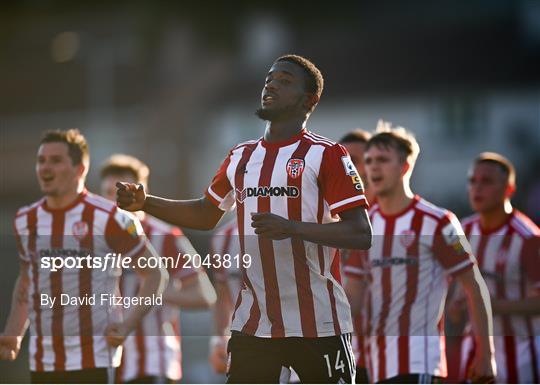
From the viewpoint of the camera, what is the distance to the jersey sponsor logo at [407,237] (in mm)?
6707

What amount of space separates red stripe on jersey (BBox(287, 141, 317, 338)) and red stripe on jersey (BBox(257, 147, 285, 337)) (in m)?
0.10

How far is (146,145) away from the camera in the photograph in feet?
104

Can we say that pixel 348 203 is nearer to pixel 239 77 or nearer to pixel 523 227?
pixel 523 227

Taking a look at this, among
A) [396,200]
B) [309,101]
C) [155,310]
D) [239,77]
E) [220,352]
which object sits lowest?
[220,352]

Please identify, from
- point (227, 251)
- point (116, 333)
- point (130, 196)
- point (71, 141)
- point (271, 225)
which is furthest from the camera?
point (227, 251)

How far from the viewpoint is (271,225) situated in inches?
172

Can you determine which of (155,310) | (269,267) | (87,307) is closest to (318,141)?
(269,267)

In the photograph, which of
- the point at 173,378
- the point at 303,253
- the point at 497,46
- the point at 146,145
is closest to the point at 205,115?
the point at 146,145

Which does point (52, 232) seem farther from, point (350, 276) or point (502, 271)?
point (502, 271)

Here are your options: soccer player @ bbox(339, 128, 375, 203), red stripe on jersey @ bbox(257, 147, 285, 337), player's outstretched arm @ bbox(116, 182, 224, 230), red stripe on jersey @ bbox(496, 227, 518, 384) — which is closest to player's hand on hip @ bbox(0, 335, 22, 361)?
player's outstretched arm @ bbox(116, 182, 224, 230)

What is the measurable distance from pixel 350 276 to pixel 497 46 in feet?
95.1

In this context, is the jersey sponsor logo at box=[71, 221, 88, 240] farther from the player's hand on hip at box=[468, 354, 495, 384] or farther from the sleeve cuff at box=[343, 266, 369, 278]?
the player's hand on hip at box=[468, 354, 495, 384]

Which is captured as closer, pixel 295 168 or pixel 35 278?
pixel 295 168

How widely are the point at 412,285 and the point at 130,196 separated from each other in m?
2.38
